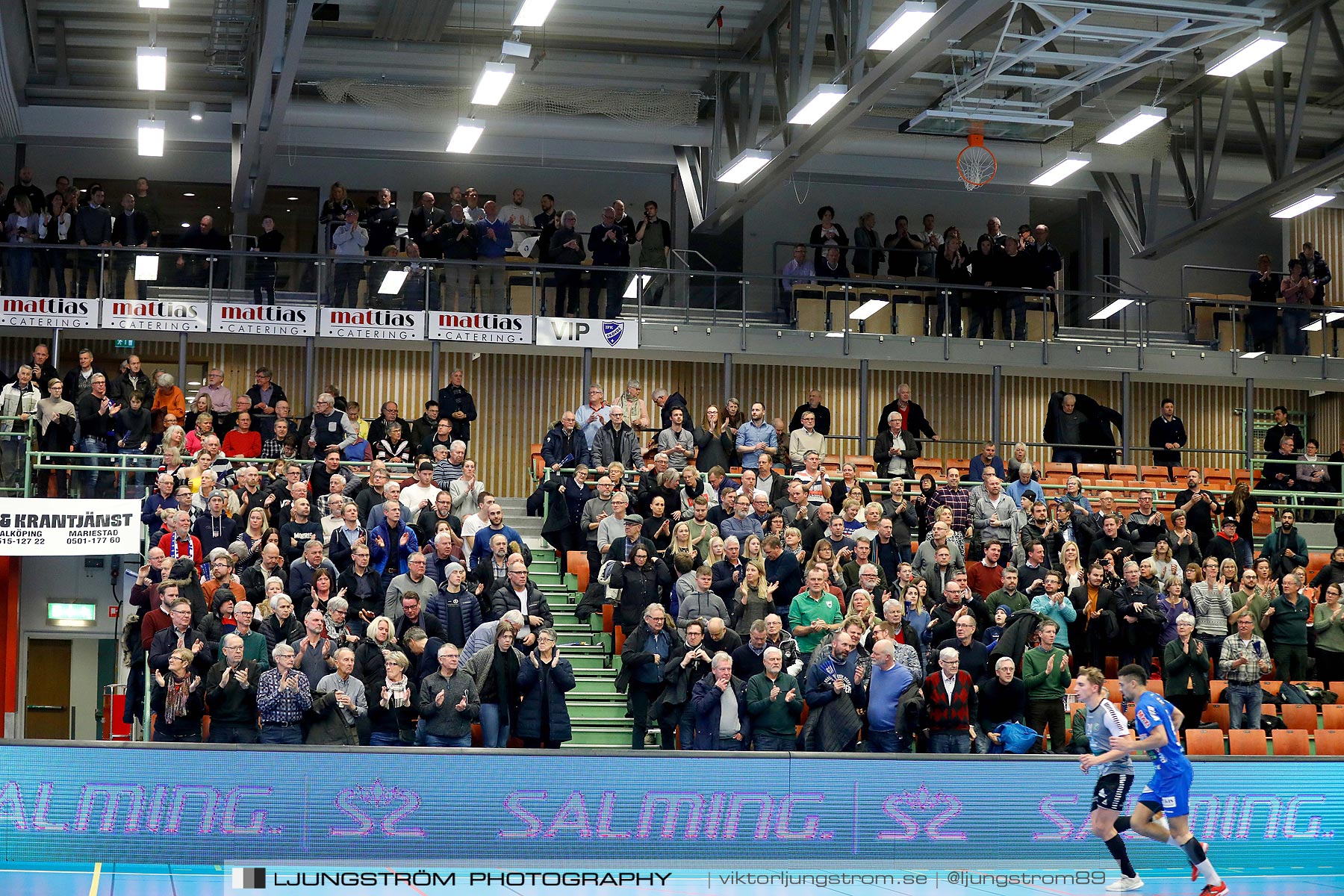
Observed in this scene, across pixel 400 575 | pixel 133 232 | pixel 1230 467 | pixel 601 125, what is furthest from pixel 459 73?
pixel 1230 467

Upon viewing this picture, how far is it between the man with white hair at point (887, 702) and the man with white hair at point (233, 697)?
5.12m

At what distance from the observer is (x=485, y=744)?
12836mm

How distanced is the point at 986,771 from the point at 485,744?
4.20m

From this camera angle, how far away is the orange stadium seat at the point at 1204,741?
47.6 feet

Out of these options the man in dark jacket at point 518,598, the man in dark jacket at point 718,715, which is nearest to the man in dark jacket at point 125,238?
the man in dark jacket at point 518,598

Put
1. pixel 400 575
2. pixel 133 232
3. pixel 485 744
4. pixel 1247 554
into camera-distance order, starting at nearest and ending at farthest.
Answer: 1. pixel 485 744
2. pixel 400 575
3. pixel 1247 554
4. pixel 133 232

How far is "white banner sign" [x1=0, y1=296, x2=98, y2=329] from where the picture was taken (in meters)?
22.0

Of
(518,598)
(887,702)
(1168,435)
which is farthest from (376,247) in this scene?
(887,702)

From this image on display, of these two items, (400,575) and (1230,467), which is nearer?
(400,575)

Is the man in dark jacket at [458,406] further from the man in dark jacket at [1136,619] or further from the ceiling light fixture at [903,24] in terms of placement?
the man in dark jacket at [1136,619]

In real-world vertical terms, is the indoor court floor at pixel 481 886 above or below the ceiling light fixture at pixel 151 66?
below

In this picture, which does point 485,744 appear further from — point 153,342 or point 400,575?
point 153,342

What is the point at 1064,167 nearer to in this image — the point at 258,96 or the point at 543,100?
the point at 543,100

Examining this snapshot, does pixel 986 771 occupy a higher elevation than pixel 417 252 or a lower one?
lower
